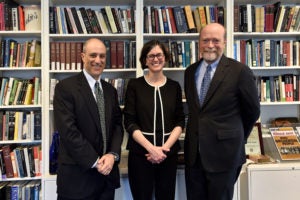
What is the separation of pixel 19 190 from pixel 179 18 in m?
2.13

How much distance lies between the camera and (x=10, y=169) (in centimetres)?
241

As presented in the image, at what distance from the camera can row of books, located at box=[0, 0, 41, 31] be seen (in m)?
2.38

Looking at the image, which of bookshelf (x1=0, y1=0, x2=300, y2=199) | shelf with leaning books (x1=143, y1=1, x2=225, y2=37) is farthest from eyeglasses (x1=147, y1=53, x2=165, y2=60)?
shelf with leaning books (x1=143, y1=1, x2=225, y2=37)

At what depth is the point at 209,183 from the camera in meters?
1.69

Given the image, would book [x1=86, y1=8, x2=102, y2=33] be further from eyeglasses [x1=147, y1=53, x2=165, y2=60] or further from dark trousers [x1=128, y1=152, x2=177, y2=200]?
dark trousers [x1=128, y1=152, x2=177, y2=200]

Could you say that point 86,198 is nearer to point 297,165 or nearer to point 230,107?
point 230,107

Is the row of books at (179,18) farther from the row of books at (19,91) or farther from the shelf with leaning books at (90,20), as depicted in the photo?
the row of books at (19,91)

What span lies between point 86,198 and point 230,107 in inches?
40.2

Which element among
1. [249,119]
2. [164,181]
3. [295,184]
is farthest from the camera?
[295,184]

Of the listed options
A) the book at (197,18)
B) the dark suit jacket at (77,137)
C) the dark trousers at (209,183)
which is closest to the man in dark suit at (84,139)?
the dark suit jacket at (77,137)

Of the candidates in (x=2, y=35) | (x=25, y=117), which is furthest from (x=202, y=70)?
(x=2, y=35)

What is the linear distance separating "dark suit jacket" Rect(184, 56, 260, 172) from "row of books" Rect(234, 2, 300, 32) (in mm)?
1028

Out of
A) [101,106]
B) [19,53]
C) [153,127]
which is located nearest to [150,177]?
[153,127]

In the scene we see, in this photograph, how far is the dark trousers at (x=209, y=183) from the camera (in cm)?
166
